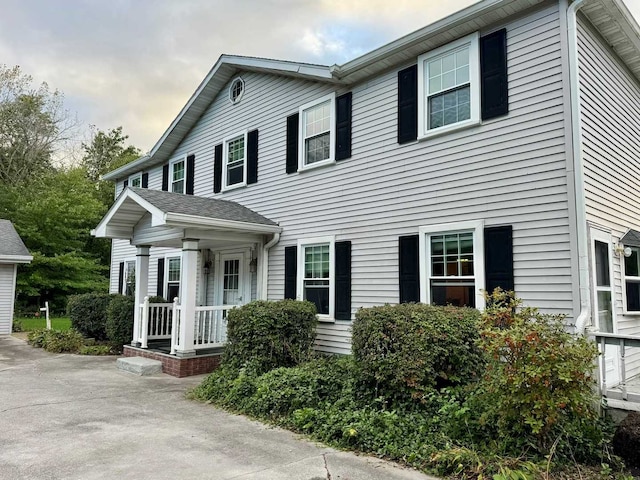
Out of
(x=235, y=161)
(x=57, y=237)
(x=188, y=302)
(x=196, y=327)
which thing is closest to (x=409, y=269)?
(x=188, y=302)

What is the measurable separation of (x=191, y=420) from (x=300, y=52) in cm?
1364

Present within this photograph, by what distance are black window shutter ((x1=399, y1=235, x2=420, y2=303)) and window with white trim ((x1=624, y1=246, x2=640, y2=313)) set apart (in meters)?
3.07

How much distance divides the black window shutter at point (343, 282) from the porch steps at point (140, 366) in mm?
3753

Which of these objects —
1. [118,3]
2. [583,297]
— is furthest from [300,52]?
[583,297]

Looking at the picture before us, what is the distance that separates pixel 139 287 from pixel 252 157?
160 inches

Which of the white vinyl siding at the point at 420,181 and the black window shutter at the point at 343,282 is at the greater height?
the white vinyl siding at the point at 420,181

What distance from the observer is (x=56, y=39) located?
16.2 meters

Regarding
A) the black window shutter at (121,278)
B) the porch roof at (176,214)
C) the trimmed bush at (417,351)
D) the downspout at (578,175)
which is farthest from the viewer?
the black window shutter at (121,278)

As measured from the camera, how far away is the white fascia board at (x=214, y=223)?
27.4ft

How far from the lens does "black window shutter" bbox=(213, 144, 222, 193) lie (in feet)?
39.2

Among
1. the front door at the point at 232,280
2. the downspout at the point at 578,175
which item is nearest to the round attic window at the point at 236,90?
the front door at the point at 232,280

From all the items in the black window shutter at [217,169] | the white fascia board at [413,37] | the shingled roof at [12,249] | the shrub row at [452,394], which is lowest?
the shrub row at [452,394]

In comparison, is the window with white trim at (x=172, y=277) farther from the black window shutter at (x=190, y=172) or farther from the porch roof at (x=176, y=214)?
the porch roof at (x=176, y=214)

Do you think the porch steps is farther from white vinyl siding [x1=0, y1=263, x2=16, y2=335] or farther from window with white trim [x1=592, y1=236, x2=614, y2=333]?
white vinyl siding [x1=0, y1=263, x2=16, y2=335]
